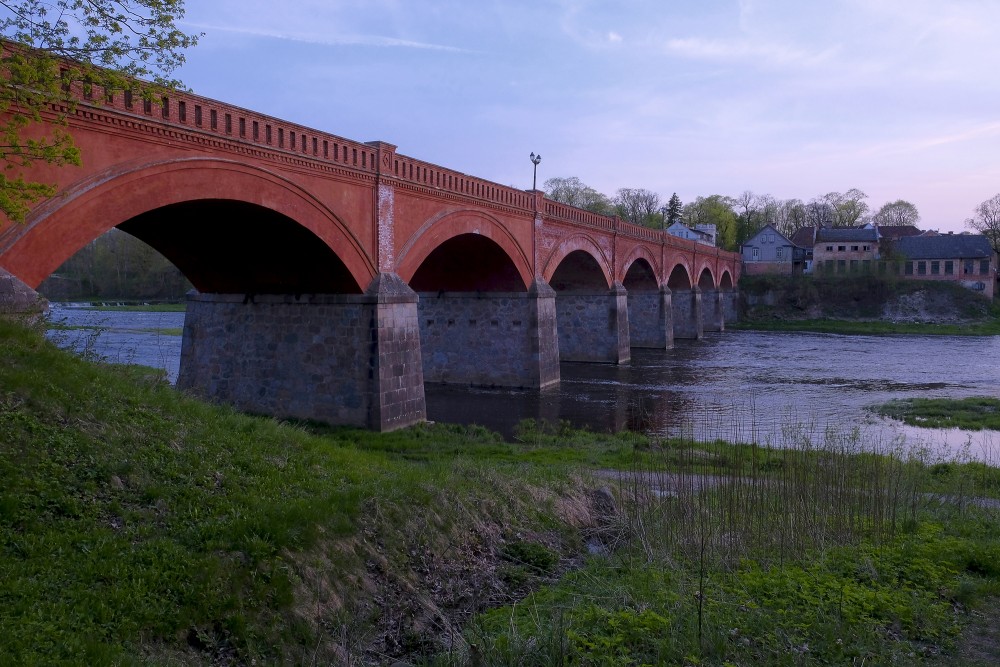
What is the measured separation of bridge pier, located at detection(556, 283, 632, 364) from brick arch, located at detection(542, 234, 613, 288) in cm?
109

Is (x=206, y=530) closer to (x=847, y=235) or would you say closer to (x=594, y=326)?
(x=594, y=326)

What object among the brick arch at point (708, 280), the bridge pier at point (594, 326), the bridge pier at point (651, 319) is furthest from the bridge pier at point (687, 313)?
the bridge pier at point (594, 326)

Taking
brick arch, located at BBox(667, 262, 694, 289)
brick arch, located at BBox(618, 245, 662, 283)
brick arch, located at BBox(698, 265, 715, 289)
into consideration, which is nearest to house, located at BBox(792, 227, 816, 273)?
brick arch, located at BBox(698, 265, 715, 289)

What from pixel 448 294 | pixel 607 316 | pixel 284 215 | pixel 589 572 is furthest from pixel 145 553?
pixel 607 316

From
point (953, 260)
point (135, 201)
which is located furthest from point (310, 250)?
point (953, 260)

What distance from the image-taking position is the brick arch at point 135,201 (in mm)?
9820

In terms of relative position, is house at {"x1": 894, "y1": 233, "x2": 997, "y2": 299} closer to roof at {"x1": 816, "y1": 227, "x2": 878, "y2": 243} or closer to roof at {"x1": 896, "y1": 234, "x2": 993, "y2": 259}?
roof at {"x1": 896, "y1": 234, "x2": 993, "y2": 259}

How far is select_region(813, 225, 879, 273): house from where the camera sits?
7581 cm

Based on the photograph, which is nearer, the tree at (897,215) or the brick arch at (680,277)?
the brick arch at (680,277)

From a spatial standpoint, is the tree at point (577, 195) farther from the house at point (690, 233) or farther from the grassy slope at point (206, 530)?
the grassy slope at point (206, 530)

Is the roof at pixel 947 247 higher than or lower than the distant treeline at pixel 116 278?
higher

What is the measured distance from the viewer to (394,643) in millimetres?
6074

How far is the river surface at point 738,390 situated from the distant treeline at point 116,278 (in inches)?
1076

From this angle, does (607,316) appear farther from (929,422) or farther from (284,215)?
(284,215)
